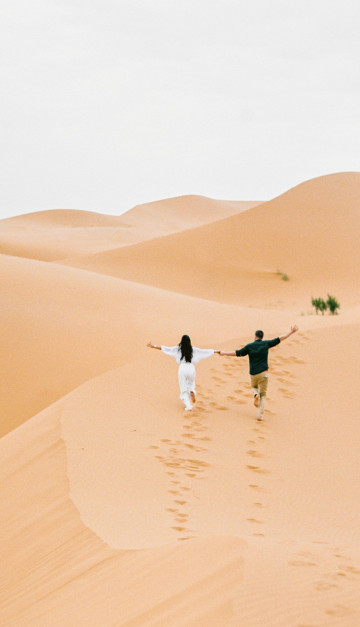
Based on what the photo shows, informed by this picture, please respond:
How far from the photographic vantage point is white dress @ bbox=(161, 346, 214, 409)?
9.86 meters

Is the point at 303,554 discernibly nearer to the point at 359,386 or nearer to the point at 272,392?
the point at 272,392

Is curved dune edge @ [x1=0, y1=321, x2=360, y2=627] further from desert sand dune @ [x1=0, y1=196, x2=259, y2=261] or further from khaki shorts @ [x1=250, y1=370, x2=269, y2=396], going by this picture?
desert sand dune @ [x1=0, y1=196, x2=259, y2=261]

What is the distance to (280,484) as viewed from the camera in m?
7.57

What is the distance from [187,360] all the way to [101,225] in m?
94.3

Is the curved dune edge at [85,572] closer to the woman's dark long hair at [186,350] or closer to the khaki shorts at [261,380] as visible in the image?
the woman's dark long hair at [186,350]

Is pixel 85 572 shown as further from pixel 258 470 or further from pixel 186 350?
pixel 186 350

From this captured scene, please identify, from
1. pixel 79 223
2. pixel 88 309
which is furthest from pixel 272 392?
pixel 79 223

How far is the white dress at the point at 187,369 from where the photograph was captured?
9.86m

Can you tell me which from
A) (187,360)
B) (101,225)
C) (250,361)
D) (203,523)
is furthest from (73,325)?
(101,225)

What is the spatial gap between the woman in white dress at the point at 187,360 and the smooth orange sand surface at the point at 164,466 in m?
0.34

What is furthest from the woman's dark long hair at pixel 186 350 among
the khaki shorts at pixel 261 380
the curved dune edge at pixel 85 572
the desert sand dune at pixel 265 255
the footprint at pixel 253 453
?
the desert sand dune at pixel 265 255

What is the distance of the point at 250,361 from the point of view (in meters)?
9.65

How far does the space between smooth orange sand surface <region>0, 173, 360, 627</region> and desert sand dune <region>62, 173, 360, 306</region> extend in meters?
14.1

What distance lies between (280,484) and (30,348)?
8466 millimetres
